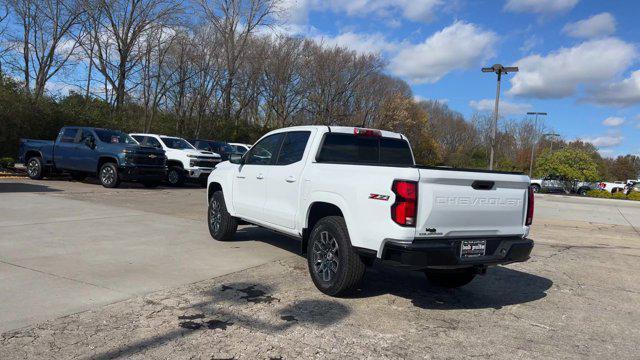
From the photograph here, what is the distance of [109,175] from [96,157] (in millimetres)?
772

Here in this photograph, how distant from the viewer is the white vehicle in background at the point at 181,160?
61.7 feet

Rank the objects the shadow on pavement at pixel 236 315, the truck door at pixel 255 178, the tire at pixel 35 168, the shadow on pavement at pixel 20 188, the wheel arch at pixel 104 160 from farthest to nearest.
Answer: the tire at pixel 35 168
the wheel arch at pixel 104 160
the shadow on pavement at pixel 20 188
the truck door at pixel 255 178
the shadow on pavement at pixel 236 315

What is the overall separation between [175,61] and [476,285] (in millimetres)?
32393

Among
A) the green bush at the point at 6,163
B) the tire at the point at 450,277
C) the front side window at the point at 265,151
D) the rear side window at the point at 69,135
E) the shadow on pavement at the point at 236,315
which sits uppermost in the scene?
the rear side window at the point at 69,135

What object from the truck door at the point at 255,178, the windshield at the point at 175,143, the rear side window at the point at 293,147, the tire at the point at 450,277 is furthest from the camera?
the windshield at the point at 175,143

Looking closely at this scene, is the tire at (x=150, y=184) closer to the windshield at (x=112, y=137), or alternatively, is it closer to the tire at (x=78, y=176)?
the windshield at (x=112, y=137)

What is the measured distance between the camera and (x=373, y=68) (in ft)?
167

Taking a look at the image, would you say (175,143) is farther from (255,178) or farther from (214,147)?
(255,178)

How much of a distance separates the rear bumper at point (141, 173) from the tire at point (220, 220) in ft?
27.9

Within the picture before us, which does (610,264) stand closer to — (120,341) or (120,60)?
(120,341)

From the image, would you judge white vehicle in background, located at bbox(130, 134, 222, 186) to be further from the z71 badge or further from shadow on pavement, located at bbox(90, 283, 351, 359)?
the z71 badge

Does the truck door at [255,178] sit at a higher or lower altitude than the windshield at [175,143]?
lower

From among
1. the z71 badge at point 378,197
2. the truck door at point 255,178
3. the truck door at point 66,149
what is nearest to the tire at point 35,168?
the truck door at point 66,149

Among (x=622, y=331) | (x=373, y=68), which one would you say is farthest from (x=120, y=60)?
(x=622, y=331)
